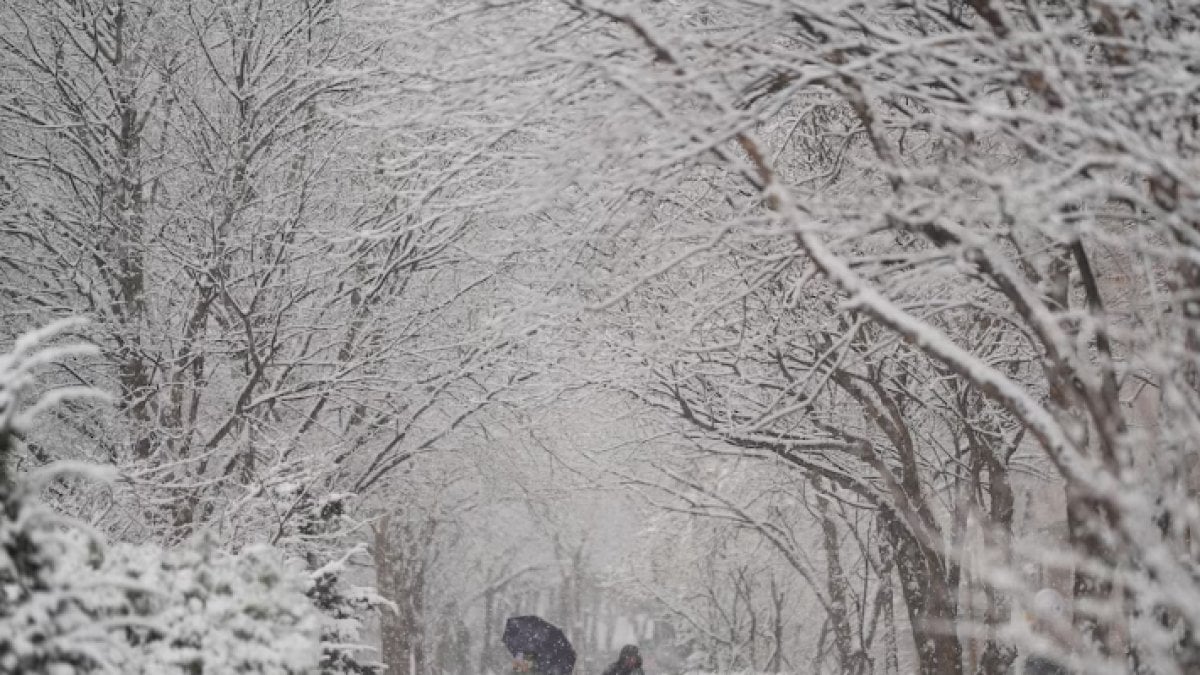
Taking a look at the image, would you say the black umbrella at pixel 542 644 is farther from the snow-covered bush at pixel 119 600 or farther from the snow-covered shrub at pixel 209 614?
the snow-covered shrub at pixel 209 614

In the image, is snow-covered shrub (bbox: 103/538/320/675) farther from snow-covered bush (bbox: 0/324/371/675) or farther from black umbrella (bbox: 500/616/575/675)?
black umbrella (bbox: 500/616/575/675)

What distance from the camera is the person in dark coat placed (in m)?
11.2

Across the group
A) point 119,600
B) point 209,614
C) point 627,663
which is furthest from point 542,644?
point 119,600

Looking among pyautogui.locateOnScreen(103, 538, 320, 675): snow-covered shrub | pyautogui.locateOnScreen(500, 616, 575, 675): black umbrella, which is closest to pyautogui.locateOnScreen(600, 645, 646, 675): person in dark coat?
pyautogui.locateOnScreen(500, 616, 575, 675): black umbrella

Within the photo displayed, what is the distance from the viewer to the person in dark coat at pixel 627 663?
11180 millimetres

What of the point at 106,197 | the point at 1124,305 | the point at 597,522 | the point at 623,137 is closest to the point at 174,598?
the point at 623,137

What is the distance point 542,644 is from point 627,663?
43.4 inches

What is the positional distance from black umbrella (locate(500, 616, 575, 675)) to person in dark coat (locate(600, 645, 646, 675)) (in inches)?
28.7

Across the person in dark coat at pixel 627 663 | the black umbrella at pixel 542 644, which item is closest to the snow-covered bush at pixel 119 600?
the person in dark coat at pixel 627 663

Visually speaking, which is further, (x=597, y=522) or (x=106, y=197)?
(x=597, y=522)

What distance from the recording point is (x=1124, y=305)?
7469 mm

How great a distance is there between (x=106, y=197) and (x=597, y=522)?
32.1 meters

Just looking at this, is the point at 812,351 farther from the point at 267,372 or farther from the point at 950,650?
the point at 267,372

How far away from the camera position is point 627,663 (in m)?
11.3
